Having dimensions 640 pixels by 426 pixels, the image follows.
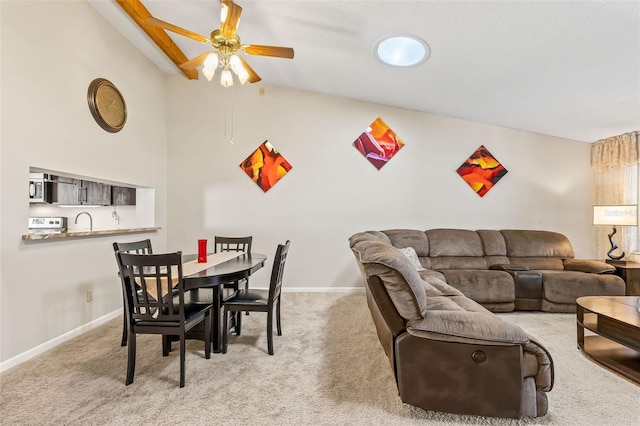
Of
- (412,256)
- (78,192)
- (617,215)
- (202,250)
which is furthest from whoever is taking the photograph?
(78,192)

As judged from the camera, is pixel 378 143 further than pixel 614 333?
Yes

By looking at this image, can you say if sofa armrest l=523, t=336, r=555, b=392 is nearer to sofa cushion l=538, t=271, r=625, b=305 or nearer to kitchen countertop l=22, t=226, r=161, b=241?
sofa cushion l=538, t=271, r=625, b=305

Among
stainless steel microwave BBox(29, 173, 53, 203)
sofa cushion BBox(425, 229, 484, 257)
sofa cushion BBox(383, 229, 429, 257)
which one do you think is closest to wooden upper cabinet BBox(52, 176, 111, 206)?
stainless steel microwave BBox(29, 173, 53, 203)

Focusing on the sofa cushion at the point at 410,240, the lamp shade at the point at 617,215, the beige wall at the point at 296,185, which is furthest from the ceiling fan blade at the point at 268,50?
the lamp shade at the point at 617,215

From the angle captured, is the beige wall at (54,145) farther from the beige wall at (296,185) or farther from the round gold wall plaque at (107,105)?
the beige wall at (296,185)

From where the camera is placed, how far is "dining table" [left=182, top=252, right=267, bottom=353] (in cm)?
211

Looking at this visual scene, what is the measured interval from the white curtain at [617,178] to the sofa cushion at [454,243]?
1.90 m

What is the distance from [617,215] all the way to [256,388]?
4510mm

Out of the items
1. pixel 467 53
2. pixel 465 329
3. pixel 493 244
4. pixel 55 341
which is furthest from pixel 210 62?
pixel 493 244

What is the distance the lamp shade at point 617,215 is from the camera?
3.62 m

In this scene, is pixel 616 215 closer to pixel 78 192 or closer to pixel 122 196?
pixel 122 196

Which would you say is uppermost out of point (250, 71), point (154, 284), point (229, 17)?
point (229, 17)

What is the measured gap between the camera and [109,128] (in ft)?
10.9

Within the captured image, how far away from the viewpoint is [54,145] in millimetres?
2672
